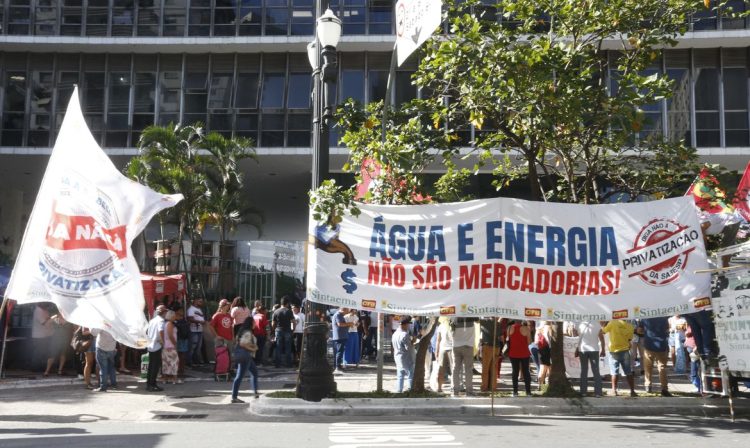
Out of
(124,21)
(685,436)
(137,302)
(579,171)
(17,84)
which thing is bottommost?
(685,436)

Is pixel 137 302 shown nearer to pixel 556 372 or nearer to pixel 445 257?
pixel 445 257

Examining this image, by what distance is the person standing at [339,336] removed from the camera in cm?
1741

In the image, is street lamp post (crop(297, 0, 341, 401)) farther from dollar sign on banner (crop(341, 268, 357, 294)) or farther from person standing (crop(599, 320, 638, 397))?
person standing (crop(599, 320, 638, 397))

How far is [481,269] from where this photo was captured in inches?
421

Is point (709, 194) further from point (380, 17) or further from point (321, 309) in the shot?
point (380, 17)

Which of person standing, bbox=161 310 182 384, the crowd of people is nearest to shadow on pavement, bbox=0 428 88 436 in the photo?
the crowd of people

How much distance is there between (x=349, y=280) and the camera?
1096 cm

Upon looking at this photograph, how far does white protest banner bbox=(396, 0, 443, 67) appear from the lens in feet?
30.5

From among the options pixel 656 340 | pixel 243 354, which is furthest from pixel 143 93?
pixel 656 340

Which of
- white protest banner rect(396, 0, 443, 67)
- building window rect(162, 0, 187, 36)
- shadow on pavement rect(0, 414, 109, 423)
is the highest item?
building window rect(162, 0, 187, 36)

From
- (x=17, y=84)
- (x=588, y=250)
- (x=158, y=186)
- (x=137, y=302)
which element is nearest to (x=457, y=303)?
(x=588, y=250)

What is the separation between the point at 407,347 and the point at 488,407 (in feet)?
7.17

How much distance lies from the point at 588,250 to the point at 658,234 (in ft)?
3.44

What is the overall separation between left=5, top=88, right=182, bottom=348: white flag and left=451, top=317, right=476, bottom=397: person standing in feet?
18.2
